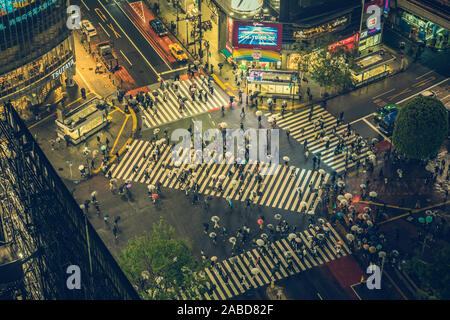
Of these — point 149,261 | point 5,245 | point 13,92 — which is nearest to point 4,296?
point 5,245

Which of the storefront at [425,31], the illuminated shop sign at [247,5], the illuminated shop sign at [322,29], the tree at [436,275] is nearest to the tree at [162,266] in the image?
the tree at [436,275]

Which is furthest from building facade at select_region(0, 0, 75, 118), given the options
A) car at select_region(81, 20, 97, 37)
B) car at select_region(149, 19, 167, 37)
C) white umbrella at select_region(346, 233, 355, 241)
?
white umbrella at select_region(346, 233, 355, 241)

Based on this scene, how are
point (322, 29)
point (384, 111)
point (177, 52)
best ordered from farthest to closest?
point (177, 52) → point (322, 29) → point (384, 111)

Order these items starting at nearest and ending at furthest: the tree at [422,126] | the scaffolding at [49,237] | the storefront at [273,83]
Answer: the scaffolding at [49,237]
the tree at [422,126]
the storefront at [273,83]

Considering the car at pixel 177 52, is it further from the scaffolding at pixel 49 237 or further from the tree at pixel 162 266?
the scaffolding at pixel 49 237

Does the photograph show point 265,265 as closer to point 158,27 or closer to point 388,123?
point 388,123

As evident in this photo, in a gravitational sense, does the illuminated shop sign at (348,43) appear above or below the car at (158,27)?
above

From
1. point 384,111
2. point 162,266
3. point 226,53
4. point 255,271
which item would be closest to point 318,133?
point 384,111
